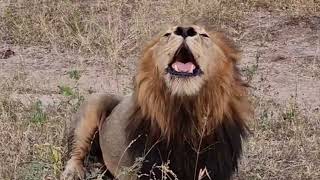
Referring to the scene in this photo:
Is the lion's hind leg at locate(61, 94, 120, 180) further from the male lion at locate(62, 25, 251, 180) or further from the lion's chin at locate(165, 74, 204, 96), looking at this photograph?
the lion's chin at locate(165, 74, 204, 96)

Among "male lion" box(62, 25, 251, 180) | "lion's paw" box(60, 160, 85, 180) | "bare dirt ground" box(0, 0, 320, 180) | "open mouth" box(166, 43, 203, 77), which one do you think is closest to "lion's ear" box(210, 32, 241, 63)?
"male lion" box(62, 25, 251, 180)

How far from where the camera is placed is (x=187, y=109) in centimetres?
342

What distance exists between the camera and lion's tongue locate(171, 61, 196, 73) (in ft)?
10.7

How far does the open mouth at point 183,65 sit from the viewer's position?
3268 millimetres

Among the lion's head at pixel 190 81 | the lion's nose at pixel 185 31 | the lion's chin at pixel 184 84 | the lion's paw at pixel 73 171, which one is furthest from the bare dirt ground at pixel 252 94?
the lion's nose at pixel 185 31

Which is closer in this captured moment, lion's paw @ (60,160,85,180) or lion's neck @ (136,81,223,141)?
lion's neck @ (136,81,223,141)

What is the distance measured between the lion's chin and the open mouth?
2 cm

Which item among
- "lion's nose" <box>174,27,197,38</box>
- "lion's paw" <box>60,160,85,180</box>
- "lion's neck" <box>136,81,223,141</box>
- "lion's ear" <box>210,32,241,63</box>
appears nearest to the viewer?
"lion's nose" <box>174,27,197,38</box>

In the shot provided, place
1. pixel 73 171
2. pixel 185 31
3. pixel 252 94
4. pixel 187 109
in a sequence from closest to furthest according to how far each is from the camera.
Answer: pixel 185 31 → pixel 187 109 → pixel 73 171 → pixel 252 94

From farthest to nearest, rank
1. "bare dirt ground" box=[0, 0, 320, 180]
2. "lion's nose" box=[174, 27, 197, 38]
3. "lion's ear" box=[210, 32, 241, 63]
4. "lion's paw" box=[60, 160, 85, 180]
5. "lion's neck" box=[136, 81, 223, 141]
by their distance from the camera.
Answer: "bare dirt ground" box=[0, 0, 320, 180] < "lion's paw" box=[60, 160, 85, 180] < "lion's ear" box=[210, 32, 241, 63] < "lion's neck" box=[136, 81, 223, 141] < "lion's nose" box=[174, 27, 197, 38]

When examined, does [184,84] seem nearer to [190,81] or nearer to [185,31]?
[190,81]

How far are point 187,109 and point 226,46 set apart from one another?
Answer: 1.25 ft

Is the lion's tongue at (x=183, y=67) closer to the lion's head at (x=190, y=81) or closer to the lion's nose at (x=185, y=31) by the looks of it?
the lion's head at (x=190, y=81)

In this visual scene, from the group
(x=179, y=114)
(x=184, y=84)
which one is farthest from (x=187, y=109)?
(x=184, y=84)
